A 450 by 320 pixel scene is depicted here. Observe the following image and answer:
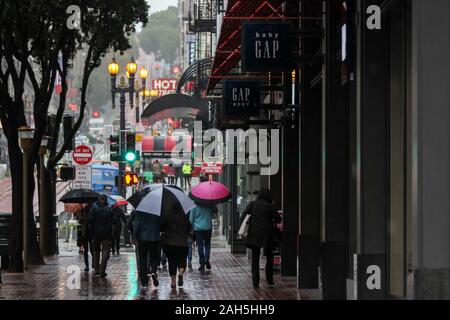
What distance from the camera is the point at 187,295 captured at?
1834 cm

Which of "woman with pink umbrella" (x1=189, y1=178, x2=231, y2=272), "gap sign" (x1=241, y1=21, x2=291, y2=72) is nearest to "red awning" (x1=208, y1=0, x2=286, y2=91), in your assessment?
"gap sign" (x1=241, y1=21, x2=291, y2=72)

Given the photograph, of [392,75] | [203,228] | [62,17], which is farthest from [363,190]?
[62,17]

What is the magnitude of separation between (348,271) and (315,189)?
2.56m

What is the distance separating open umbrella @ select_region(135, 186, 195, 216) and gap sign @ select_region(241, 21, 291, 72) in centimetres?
281

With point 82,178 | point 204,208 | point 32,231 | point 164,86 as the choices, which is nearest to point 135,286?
point 204,208

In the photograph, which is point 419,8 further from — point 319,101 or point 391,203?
point 319,101

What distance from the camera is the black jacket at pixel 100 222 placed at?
22453 millimetres

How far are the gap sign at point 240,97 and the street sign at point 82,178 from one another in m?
11.4

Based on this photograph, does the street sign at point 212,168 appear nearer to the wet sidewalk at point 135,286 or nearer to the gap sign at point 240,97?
the wet sidewalk at point 135,286

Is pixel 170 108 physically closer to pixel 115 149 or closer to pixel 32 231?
pixel 115 149

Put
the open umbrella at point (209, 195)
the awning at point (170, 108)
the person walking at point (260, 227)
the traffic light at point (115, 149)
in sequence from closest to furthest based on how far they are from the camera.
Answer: the person walking at point (260, 227), the open umbrella at point (209, 195), the traffic light at point (115, 149), the awning at point (170, 108)

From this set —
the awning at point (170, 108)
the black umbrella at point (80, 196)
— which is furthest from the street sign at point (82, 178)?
the awning at point (170, 108)

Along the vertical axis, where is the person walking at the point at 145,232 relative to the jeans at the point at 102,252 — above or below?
above

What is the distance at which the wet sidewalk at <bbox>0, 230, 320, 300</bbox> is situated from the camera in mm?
18203
